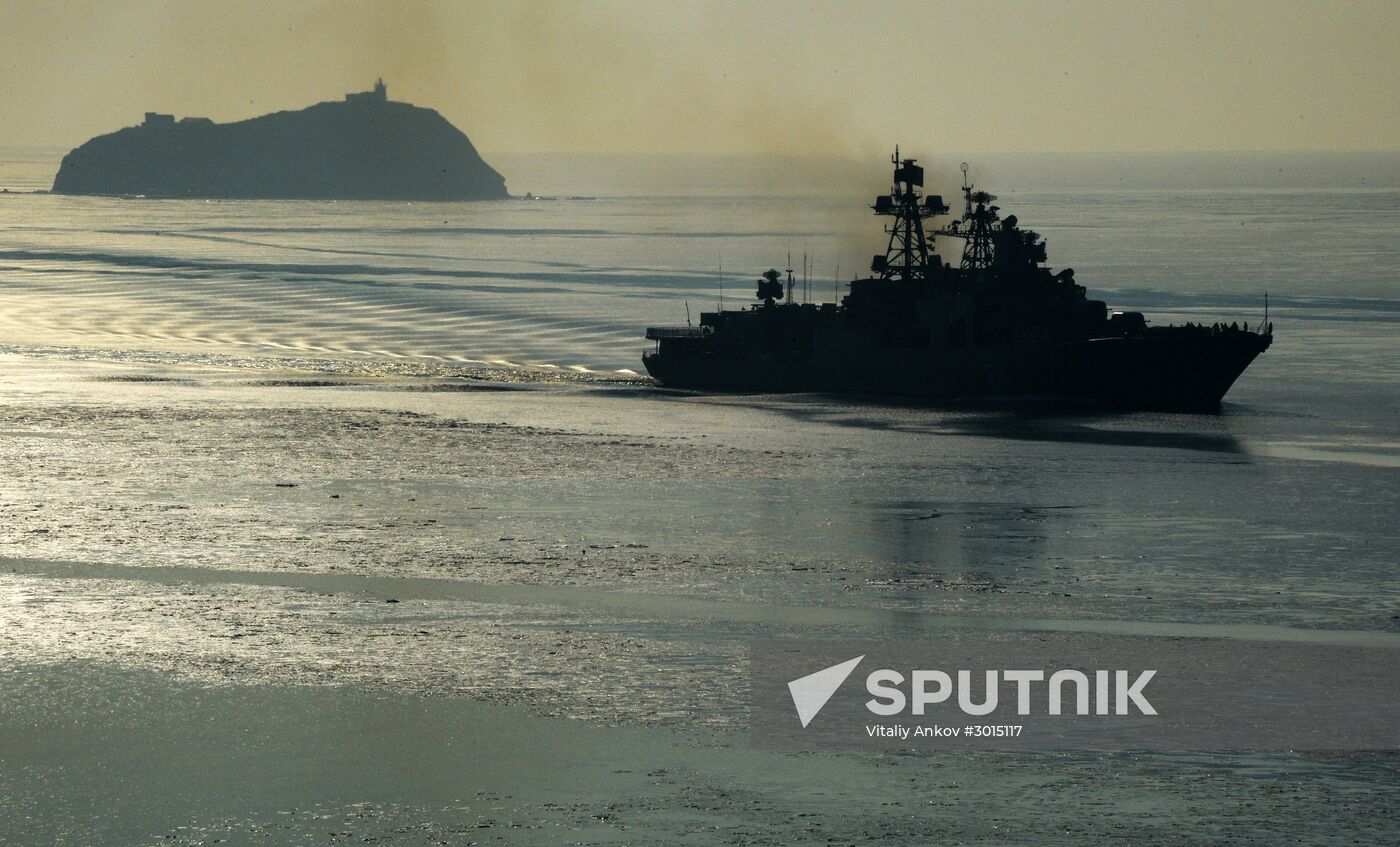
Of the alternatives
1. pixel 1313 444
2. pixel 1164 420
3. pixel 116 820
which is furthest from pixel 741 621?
pixel 1164 420

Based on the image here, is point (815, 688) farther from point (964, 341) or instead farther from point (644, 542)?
point (964, 341)

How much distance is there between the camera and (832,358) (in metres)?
55.0

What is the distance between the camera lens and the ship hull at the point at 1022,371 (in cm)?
4881

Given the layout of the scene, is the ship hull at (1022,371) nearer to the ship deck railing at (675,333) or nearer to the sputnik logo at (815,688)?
the ship deck railing at (675,333)

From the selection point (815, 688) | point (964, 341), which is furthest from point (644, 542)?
point (964, 341)

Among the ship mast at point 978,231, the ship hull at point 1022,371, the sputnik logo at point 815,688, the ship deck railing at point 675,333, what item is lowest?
the sputnik logo at point 815,688

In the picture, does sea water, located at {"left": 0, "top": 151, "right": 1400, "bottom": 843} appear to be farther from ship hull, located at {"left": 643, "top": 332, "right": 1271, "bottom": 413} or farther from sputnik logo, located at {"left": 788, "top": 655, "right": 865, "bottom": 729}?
ship hull, located at {"left": 643, "top": 332, "right": 1271, "bottom": 413}

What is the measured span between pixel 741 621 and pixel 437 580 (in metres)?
5.20

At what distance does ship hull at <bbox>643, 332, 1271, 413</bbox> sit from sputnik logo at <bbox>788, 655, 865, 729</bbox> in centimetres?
3076

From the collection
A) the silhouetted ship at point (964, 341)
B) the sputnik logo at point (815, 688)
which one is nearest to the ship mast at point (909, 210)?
the silhouetted ship at point (964, 341)

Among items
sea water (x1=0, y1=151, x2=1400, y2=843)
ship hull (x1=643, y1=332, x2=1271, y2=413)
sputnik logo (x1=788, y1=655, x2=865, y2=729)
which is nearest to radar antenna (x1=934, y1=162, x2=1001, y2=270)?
ship hull (x1=643, y1=332, x2=1271, y2=413)

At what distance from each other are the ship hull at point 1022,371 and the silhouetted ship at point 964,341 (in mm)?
33

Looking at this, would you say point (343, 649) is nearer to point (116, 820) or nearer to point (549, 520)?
point (116, 820)

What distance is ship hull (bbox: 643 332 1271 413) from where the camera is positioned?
4881cm
